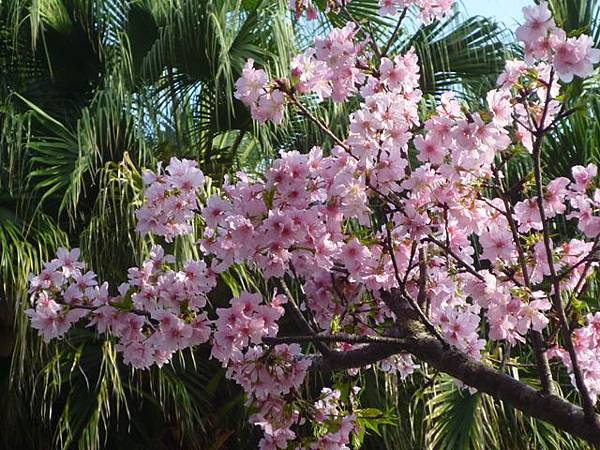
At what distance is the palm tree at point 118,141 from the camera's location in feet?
9.71

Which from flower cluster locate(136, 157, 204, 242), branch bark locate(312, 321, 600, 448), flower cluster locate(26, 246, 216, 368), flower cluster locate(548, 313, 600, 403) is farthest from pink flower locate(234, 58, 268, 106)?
flower cluster locate(548, 313, 600, 403)

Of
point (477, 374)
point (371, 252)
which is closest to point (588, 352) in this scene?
point (477, 374)

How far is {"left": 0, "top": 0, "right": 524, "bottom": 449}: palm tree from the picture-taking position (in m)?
2.96

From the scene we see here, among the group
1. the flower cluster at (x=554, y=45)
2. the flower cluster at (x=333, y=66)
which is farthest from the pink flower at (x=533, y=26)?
the flower cluster at (x=333, y=66)

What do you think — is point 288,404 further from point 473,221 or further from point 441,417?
point 441,417

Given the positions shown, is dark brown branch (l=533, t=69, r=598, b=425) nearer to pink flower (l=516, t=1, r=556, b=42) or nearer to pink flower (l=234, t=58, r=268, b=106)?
pink flower (l=516, t=1, r=556, b=42)

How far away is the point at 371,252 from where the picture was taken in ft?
5.28

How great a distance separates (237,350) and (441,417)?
1649mm

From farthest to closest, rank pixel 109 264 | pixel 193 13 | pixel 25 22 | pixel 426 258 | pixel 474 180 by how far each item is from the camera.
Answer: pixel 25 22 < pixel 193 13 < pixel 109 264 < pixel 426 258 < pixel 474 180

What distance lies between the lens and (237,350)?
1.61 meters

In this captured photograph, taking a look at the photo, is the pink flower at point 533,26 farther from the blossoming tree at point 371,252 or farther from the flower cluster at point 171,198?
the flower cluster at point 171,198

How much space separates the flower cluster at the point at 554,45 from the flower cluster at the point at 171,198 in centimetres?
61

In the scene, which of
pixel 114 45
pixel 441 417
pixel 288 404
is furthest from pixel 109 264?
pixel 288 404

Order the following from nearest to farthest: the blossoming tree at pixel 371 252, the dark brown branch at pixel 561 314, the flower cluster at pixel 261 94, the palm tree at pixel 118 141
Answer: the dark brown branch at pixel 561 314 → the blossoming tree at pixel 371 252 → the flower cluster at pixel 261 94 → the palm tree at pixel 118 141
